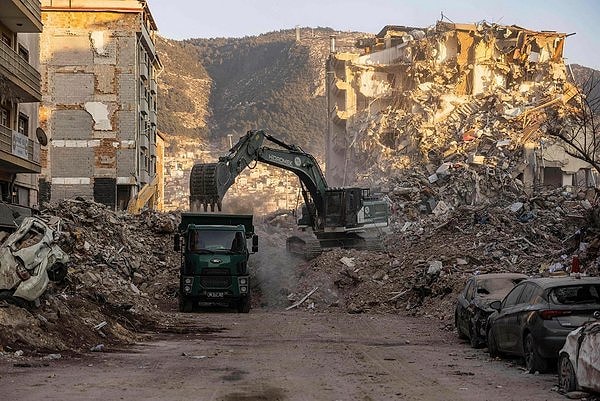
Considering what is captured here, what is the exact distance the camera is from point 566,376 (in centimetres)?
1105

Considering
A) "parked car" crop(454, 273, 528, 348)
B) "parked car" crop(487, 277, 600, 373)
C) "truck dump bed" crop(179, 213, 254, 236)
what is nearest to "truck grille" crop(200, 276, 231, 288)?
"truck dump bed" crop(179, 213, 254, 236)

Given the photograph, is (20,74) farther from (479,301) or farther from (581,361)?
Result: (581,361)

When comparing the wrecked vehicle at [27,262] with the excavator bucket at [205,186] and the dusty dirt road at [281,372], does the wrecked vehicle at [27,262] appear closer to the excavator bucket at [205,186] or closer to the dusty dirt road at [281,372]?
the dusty dirt road at [281,372]

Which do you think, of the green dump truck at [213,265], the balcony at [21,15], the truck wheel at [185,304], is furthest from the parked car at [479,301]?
the balcony at [21,15]

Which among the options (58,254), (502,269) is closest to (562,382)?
(58,254)

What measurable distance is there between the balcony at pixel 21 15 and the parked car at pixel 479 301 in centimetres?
2297

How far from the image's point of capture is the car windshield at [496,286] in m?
17.8

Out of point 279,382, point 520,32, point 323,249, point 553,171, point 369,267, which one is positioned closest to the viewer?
point 279,382

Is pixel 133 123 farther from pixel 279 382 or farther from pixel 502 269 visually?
Answer: pixel 279 382

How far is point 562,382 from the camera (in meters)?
11.2

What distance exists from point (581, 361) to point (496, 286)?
24.5 ft

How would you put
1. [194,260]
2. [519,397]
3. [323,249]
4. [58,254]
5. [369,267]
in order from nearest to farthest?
[519,397] → [58,254] → [194,260] → [369,267] → [323,249]

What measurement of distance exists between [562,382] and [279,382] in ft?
12.3

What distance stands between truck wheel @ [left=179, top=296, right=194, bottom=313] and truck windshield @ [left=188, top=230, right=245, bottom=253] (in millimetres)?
1645
